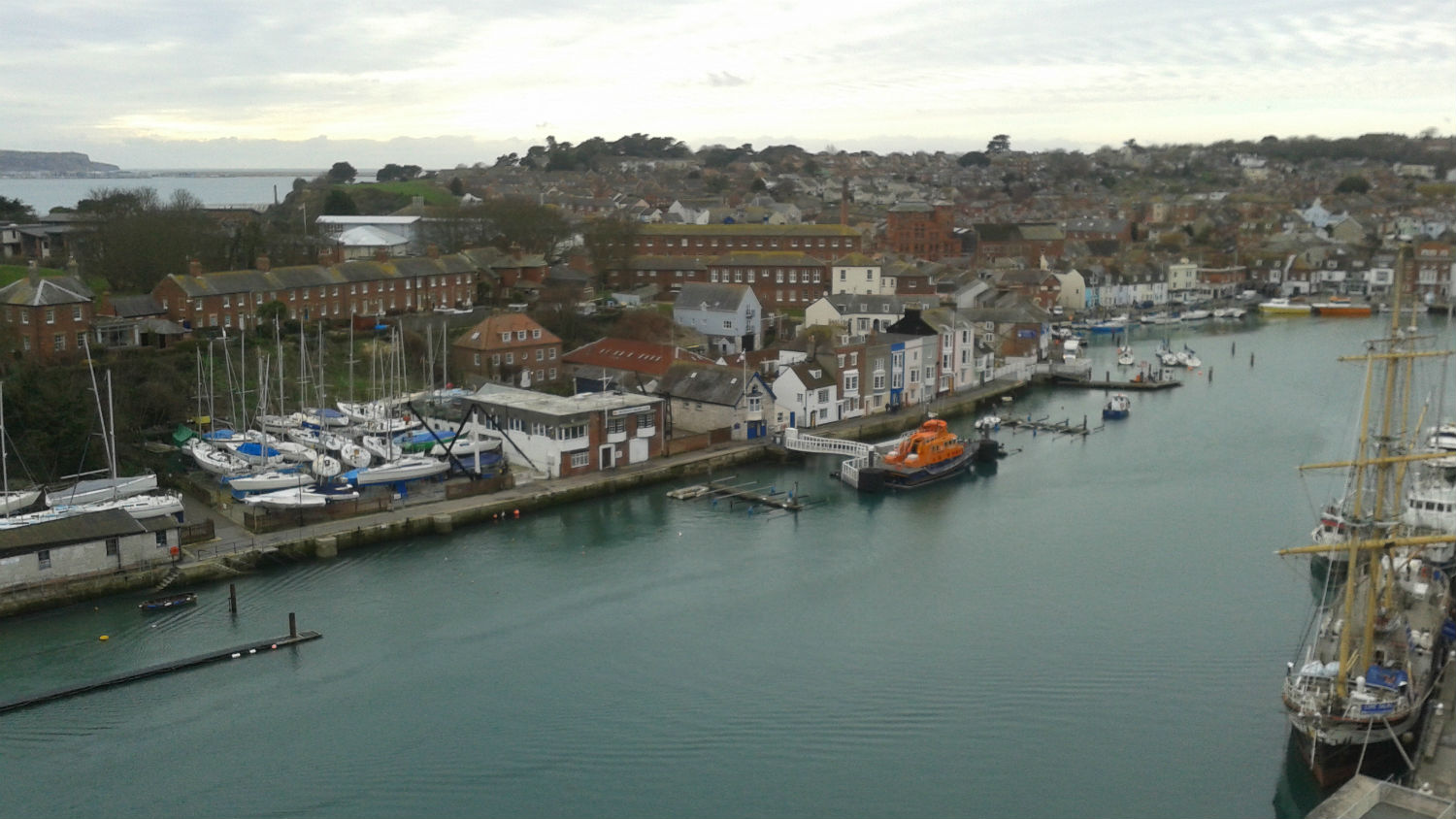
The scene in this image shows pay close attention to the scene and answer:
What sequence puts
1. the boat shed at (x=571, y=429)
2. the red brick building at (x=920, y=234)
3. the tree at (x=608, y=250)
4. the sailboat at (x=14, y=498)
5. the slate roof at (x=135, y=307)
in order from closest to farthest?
the sailboat at (x=14, y=498)
the boat shed at (x=571, y=429)
the slate roof at (x=135, y=307)
the tree at (x=608, y=250)
the red brick building at (x=920, y=234)

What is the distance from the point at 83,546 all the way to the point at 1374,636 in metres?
14.1

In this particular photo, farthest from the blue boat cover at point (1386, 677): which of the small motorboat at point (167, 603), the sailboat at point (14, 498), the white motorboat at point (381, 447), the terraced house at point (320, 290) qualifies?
the terraced house at point (320, 290)

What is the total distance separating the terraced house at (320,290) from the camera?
80.3 ft

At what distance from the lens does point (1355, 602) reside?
12.7 meters

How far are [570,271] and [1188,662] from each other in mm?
23947

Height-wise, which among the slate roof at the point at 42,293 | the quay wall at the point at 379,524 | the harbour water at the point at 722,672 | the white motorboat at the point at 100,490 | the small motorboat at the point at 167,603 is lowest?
the harbour water at the point at 722,672

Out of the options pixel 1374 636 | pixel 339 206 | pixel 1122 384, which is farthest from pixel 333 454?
pixel 339 206

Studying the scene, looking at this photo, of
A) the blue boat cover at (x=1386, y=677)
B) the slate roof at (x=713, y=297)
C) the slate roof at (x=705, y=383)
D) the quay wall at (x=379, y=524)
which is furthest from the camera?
the slate roof at (x=713, y=297)

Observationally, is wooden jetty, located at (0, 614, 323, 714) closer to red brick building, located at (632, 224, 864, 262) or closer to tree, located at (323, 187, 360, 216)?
red brick building, located at (632, 224, 864, 262)

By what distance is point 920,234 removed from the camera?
4897 centimetres

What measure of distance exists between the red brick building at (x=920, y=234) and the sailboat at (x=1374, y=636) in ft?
119

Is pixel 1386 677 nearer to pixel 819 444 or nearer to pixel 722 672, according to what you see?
pixel 722 672

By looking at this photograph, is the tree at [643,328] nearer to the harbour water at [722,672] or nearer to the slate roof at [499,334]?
the slate roof at [499,334]

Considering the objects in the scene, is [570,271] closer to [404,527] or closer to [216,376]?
[216,376]
